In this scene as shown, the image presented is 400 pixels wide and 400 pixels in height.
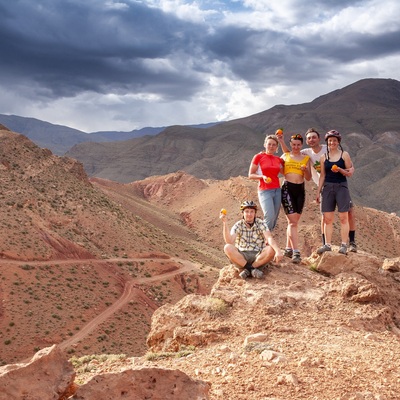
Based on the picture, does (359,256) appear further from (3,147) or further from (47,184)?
(3,147)

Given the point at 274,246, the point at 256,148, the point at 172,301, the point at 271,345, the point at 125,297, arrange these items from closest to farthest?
the point at 271,345 → the point at 274,246 → the point at 125,297 → the point at 172,301 → the point at 256,148

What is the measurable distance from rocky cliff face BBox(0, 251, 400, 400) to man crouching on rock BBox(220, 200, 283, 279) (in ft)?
1.33

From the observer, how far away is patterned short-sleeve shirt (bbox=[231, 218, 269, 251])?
8.81 m

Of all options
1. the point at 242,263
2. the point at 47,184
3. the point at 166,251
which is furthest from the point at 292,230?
the point at 47,184

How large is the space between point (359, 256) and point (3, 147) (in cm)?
3446

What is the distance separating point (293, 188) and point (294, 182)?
140 mm

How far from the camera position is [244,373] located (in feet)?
19.1

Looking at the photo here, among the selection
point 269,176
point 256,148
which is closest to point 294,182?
point 269,176

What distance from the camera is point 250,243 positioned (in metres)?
8.85

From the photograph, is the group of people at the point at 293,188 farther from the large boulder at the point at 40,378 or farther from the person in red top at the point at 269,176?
the large boulder at the point at 40,378

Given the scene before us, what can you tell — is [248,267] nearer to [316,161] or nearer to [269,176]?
[269,176]

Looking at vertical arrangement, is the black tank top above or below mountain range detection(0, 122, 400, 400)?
above

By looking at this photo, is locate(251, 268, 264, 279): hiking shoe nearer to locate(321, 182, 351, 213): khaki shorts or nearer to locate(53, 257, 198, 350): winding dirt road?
Answer: locate(321, 182, 351, 213): khaki shorts

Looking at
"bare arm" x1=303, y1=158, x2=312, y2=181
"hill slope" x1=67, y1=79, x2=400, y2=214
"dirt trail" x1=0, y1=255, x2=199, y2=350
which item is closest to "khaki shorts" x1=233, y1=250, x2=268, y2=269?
"bare arm" x1=303, y1=158, x2=312, y2=181
